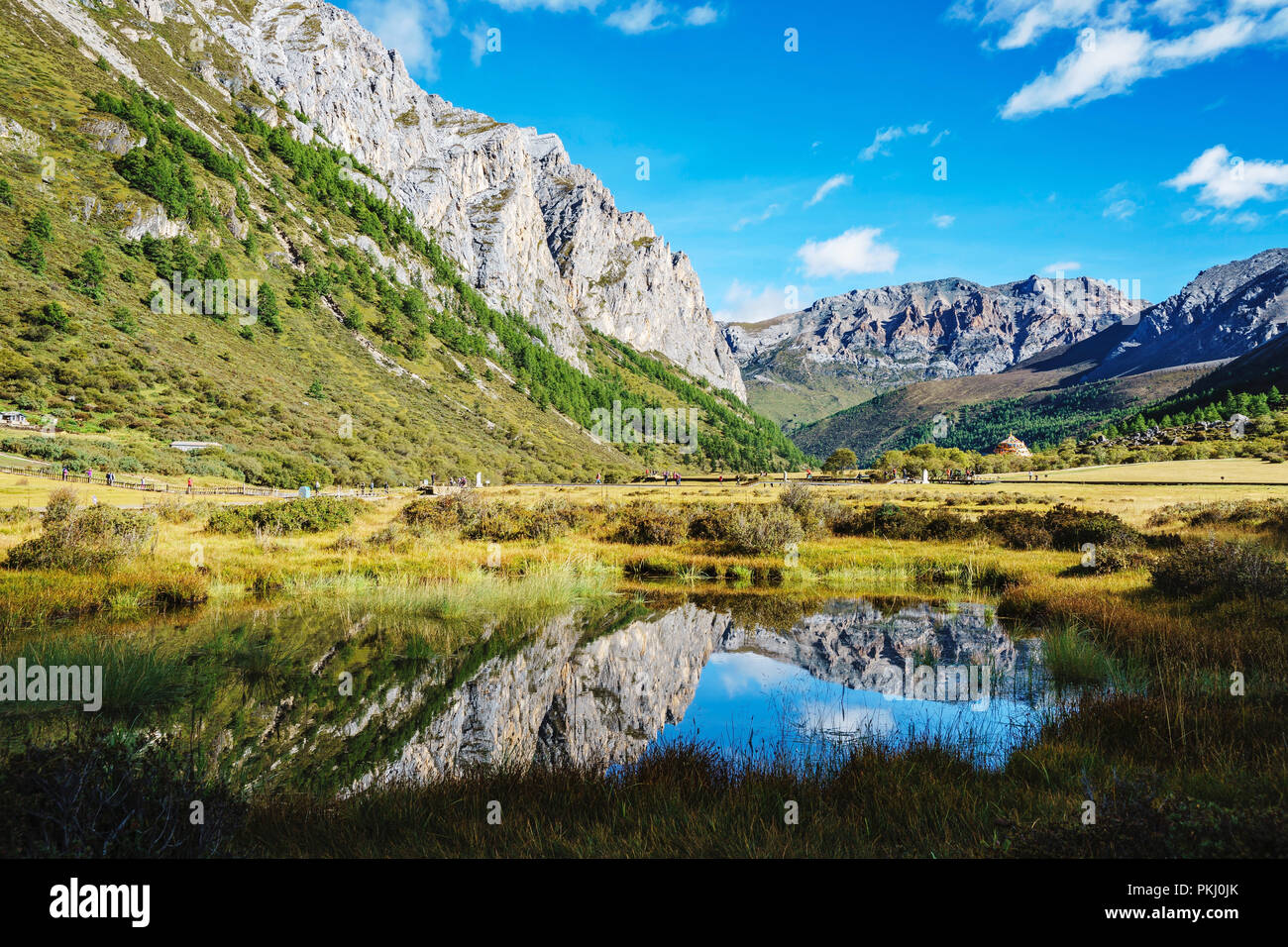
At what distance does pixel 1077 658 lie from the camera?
11031mm

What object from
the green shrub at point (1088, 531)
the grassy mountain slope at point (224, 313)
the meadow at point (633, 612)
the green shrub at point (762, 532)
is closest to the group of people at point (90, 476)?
the meadow at point (633, 612)

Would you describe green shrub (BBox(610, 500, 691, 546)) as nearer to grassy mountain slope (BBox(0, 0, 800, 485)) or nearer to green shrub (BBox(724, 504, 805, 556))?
green shrub (BBox(724, 504, 805, 556))

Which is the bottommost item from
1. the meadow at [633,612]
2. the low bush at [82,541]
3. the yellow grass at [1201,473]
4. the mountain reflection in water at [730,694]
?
the mountain reflection in water at [730,694]

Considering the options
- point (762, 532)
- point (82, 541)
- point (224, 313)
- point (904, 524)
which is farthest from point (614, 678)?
point (224, 313)

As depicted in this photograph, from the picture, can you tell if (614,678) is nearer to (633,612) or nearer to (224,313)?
(633,612)

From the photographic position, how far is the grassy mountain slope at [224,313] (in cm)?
5347

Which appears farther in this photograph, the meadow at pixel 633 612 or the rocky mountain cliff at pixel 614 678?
the rocky mountain cliff at pixel 614 678

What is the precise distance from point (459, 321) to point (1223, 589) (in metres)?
151

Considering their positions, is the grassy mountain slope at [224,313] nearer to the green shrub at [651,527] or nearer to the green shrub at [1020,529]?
the green shrub at [651,527]

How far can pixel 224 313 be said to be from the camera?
268 feet

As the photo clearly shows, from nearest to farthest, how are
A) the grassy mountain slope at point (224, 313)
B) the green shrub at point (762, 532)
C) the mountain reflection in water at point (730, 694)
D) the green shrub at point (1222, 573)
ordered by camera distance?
the mountain reflection in water at point (730, 694) < the green shrub at point (1222, 573) < the green shrub at point (762, 532) < the grassy mountain slope at point (224, 313)

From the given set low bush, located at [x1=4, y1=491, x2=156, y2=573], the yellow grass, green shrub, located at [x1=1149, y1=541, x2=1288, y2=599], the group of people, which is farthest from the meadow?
the yellow grass
